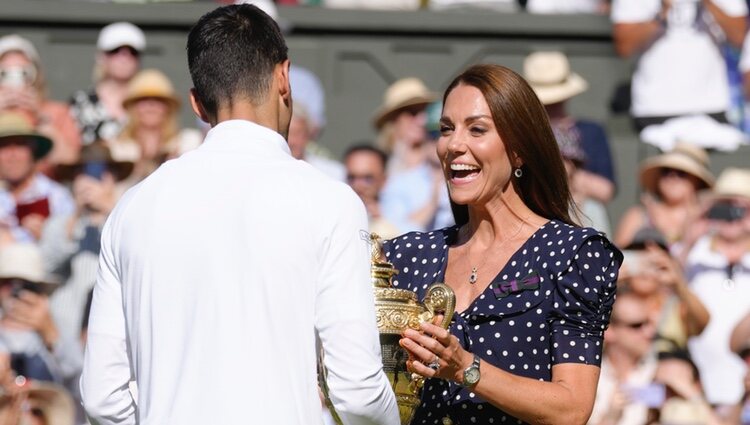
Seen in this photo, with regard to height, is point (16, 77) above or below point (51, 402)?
above

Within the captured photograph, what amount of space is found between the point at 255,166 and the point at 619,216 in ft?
19.7

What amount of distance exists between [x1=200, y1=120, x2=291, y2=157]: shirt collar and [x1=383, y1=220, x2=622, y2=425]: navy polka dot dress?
0.92m

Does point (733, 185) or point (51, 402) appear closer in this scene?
point (51, 402)

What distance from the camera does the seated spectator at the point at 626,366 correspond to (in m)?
7.46

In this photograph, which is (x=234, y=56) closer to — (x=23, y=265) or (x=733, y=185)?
(x=23, y=265)

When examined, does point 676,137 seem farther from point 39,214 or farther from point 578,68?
point 39,214

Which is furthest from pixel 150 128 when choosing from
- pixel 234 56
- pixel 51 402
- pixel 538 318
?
pixel 234 56

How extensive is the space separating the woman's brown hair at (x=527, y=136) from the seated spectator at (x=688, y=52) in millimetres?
5055

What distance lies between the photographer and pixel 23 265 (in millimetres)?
7969

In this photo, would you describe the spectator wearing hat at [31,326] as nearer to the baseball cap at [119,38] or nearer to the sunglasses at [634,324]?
the baseball cap at [119,38]

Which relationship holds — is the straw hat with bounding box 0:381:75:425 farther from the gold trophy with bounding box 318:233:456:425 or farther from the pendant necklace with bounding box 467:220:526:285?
the gold trophy with bounding box 318:233:456:425

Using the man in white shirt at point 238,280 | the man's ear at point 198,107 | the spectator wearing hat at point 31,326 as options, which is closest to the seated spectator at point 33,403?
the spectator wearing hat at point 31,326

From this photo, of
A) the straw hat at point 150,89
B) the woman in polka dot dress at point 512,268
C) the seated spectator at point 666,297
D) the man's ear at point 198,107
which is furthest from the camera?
the straw hat at point 150,89

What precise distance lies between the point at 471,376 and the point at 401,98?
17.5ft
